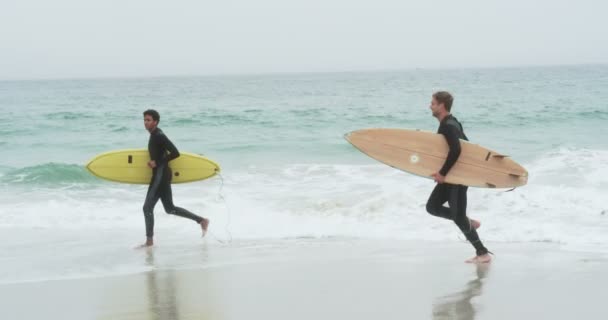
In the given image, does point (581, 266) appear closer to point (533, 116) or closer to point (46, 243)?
point (46, 243)

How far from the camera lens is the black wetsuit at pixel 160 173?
6801 mm

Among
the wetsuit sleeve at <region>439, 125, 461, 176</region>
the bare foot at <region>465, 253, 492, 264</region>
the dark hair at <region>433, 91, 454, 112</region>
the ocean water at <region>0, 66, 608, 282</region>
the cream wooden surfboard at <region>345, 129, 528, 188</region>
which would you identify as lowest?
the ocean water at <region>0, 66, 608, 282</region>

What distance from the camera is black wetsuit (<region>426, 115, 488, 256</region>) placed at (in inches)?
215

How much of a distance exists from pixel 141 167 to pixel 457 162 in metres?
3.55

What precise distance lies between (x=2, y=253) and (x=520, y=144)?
13.7 m

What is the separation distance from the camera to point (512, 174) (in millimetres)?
5992

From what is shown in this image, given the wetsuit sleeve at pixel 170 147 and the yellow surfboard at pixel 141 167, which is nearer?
the wetsuit sleeve at pixel 170 147

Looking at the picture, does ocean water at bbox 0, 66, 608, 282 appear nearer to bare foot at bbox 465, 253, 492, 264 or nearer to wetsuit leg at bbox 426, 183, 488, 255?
bare foot at bbox 465, 253, 492, 264

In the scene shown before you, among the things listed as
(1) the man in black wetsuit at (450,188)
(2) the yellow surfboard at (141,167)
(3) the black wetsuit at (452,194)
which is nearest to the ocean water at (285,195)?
(2) the yellow surfboard at (141,167)

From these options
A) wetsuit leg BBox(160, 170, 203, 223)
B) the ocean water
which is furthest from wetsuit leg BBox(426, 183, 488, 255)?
wetsuit leg BBox(160, 170, 203, 223)

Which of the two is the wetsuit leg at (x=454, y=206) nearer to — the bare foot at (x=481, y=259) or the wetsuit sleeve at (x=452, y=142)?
the bare foot at (x=481, y=259)

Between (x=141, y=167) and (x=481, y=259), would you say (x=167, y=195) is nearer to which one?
(x=141, y=167)

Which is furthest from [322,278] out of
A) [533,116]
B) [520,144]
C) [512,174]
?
[533,116]

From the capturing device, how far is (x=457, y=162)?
5840 mm
